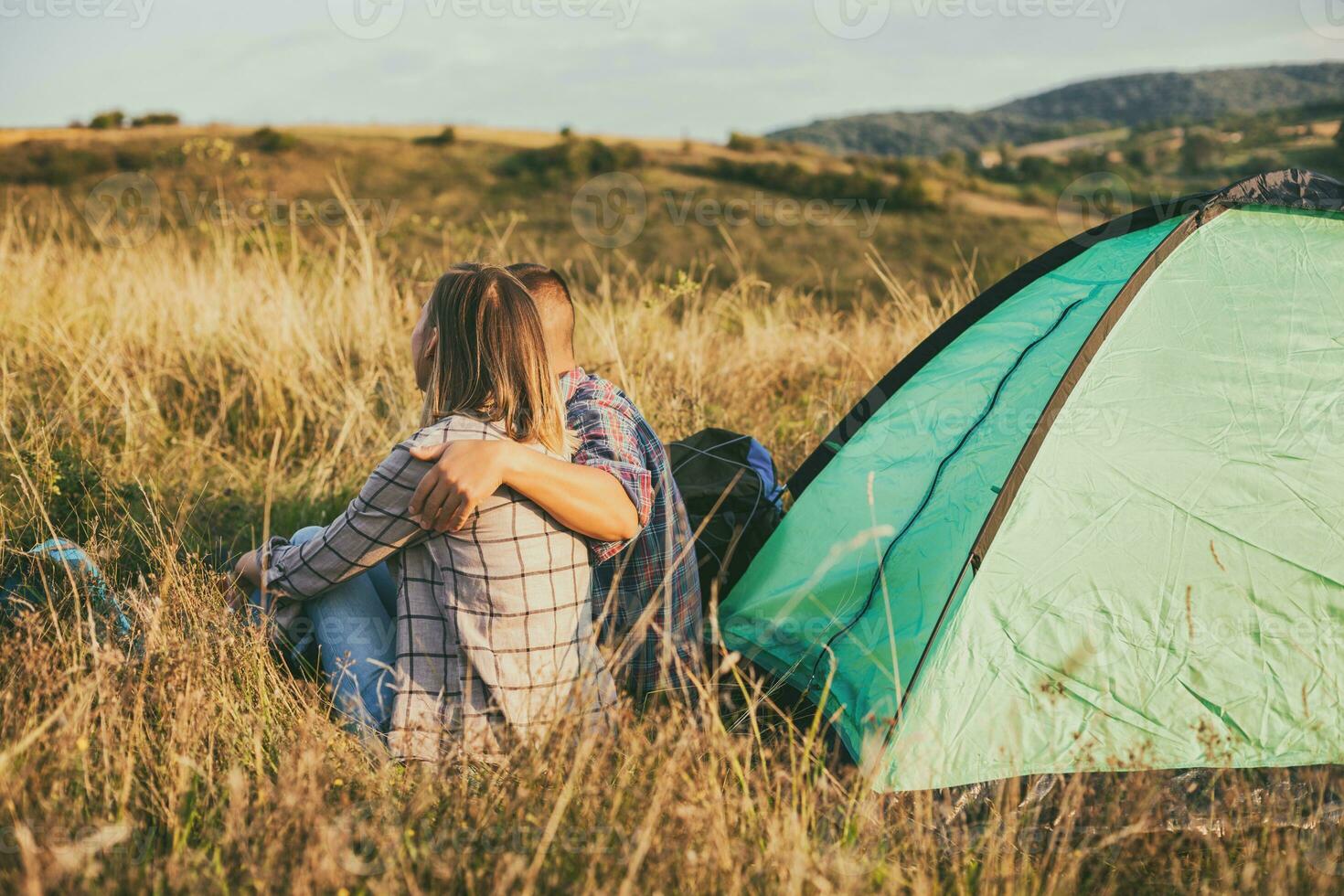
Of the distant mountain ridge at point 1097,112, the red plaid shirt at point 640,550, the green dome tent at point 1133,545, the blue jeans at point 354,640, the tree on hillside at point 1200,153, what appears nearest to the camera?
the green dome tent at point 1133,545

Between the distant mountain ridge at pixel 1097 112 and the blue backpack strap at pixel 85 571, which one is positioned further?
the distant mountain ridge at pixel 1097 112

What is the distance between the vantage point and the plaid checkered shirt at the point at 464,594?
207cm

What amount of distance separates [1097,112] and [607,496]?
181ft

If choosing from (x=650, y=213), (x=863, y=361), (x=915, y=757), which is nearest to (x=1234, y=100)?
(x=650, y=213)

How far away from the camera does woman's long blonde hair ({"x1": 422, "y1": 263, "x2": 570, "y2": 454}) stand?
2.12 metres

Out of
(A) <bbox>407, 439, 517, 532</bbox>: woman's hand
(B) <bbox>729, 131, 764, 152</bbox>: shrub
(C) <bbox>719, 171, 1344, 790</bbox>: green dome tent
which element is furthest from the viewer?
(B) <bbox>729, 131, 764, 152</bbox>: shrub

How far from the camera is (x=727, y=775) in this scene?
6.46 feet

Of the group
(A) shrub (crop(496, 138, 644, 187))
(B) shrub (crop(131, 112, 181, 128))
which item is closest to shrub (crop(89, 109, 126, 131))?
(B) shrub (crop(131, 112, 181, 128))

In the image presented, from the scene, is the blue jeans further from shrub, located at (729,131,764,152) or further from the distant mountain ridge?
the distant mountain ridge

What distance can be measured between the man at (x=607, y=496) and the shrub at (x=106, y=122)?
2465 centimetres

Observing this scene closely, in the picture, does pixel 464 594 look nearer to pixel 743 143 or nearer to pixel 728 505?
pixel 728 505

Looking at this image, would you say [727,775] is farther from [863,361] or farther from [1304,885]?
[863,361]

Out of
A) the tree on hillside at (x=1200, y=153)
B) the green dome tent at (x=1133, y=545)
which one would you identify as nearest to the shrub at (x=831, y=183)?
the tree on hillside at (x=1200, y=153)

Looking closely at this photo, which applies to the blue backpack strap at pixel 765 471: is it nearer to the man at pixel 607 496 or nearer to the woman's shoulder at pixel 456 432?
the man at pixel 607 496
